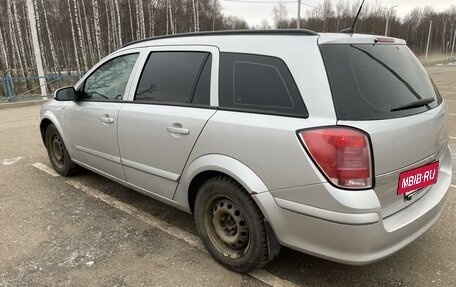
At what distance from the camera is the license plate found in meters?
2.25

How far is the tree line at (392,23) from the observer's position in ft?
218

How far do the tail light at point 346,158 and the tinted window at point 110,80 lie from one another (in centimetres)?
221

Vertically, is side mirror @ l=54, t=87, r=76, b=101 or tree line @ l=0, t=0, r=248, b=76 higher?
tree line @ l=0, t=0, r=248, b=76

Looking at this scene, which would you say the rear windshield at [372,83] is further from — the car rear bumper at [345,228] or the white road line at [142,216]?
the white road line at [142,216]

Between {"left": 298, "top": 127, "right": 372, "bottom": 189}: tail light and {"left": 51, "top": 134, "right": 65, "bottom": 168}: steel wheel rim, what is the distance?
3.80 meters

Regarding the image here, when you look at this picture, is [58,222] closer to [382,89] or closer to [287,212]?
[287,212]

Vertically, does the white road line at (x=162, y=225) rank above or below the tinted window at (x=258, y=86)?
below

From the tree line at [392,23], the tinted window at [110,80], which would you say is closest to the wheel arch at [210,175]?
the tinted window at [110,80]

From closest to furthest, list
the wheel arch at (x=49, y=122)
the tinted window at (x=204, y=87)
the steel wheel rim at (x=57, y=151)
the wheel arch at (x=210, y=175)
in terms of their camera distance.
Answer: the wheel arch at (x=210, y=175) → the tinted window at (x=204, y=87) → the wheel arch at (x=49, y=122) → the steel wheel rim at (x=57, y=151)

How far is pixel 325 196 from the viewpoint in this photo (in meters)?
2.07

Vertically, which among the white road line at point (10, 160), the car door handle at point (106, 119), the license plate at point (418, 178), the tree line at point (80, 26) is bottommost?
the white road line at point (10, 160)

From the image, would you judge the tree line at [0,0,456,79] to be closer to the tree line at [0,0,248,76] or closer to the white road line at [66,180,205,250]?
the tree line at [0,0,248,76]

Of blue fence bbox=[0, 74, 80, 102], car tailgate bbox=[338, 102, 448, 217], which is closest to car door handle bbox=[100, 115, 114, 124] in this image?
car tailgate bbox=[338, 102, 448, 217]

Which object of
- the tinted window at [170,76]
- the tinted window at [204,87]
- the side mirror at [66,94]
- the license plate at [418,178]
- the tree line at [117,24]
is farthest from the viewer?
the tree line at [117,24]
